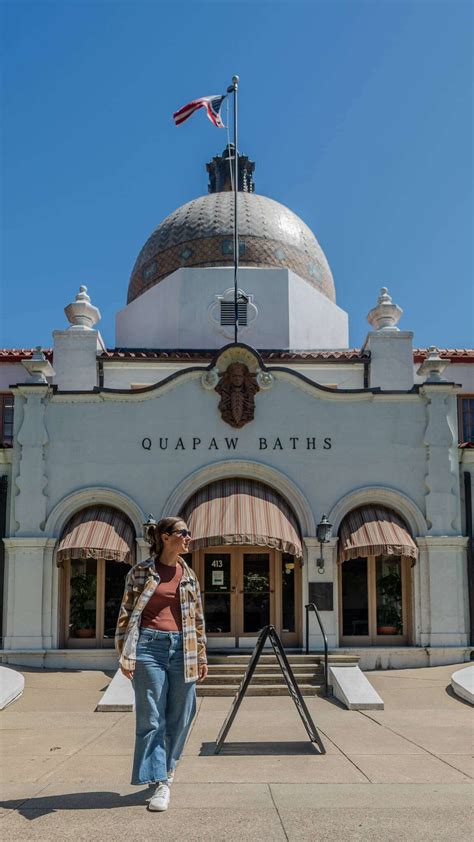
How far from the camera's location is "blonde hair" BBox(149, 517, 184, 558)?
6273 millimetres

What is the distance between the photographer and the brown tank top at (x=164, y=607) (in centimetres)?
610

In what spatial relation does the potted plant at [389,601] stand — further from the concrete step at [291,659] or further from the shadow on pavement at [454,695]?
the shadow on pavement at [454,695]

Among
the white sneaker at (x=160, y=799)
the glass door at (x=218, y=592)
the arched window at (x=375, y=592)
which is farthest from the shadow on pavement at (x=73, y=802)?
the arched window at (x=375, y=592)

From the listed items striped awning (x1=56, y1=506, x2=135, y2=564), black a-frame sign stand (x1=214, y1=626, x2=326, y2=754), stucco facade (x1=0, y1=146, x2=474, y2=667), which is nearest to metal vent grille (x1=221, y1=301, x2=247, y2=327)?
stucco facade (x1=0, y1=146, x2=474, y2=667)

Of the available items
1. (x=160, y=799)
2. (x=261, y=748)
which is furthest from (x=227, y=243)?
(x=160, y=799)

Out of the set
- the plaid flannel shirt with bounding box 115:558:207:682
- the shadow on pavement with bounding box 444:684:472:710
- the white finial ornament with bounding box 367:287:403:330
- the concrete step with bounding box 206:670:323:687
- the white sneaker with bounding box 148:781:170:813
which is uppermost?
the white finial ornament with bounding box 367:287:403:330

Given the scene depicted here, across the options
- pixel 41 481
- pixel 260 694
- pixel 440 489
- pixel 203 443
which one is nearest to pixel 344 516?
pixel 440 489

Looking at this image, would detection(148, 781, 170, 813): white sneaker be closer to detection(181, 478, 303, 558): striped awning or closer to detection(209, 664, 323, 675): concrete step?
detection(209, 664, 323, 675): concrete step

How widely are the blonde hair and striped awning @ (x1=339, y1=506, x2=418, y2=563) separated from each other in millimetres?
9321

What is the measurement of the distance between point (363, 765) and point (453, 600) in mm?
8468

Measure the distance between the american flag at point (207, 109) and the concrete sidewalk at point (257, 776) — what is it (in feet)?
43.8

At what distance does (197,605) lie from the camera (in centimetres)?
636

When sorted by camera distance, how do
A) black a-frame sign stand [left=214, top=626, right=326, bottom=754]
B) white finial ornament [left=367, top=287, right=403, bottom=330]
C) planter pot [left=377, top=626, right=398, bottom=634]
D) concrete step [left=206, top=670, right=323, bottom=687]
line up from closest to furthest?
black a-frame sign stand [left=214, top=626, right=326, bottom=754] < concrete step [left=206, top=670, right=323, bottom=687] < planter pot [left=377, top=626, right=398, bottom=634] < white finial ornament [left=367, top=287, right=403, bottom=330]

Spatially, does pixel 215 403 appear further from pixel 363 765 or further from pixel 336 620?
pixel 363 765
